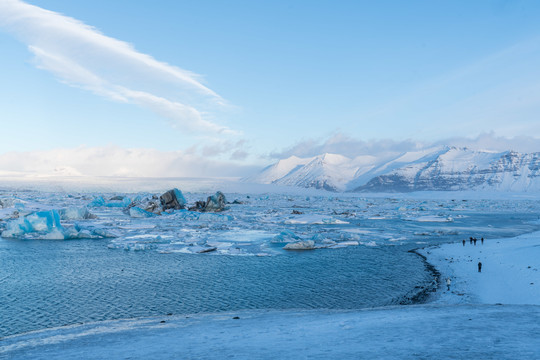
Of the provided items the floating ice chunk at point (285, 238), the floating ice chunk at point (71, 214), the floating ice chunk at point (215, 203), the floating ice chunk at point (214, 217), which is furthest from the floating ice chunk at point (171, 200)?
the floating ice chunk at point (285, 238)

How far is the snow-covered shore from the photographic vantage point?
336 inches

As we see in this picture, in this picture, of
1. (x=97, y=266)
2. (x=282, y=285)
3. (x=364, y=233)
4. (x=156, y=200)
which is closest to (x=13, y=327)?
Answer: (x=97, y=266)

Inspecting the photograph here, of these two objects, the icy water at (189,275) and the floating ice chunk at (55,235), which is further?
the floating ice chunk at (55,235)

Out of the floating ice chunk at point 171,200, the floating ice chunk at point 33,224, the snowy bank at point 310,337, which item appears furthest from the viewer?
the floating ice chunk at point 171,200

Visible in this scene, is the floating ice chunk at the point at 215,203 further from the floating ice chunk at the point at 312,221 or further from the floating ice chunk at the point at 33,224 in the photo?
the floating ice chunk at the point at 33,224

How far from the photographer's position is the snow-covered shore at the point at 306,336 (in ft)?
28.0

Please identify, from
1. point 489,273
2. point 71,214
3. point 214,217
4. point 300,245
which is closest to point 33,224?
point 71,214

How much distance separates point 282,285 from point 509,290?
1185 cm

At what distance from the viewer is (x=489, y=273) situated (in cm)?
2355

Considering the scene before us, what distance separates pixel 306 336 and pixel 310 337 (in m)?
0.19

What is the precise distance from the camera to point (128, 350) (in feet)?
32.0

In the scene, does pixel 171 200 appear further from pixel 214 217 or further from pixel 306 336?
pixel 306 336

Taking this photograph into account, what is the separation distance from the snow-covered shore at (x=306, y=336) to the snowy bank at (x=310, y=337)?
2 centimetres

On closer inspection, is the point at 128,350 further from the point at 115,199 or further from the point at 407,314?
the point at 115,199
